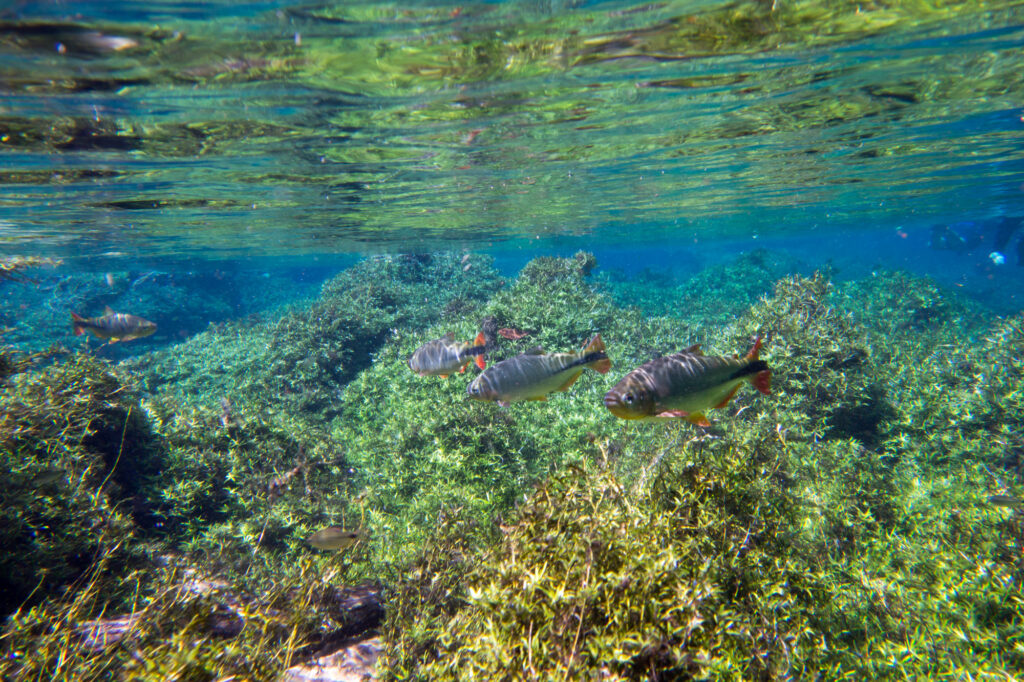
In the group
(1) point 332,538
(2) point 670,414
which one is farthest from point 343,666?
(2) point 670,414

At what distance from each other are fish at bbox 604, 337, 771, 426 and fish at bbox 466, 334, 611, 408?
42.4 inches

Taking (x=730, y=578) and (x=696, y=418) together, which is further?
(x=696, y=418)

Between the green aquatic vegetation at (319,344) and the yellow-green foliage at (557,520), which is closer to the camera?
the yellow-green foliage at (557,520)

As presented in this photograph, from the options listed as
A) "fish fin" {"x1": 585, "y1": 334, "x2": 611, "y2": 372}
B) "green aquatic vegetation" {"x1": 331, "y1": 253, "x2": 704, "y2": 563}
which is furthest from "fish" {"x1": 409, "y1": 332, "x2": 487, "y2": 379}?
"fish fin" {"x1": 585, "y1": 334, "x2": 611, "y2": 372}

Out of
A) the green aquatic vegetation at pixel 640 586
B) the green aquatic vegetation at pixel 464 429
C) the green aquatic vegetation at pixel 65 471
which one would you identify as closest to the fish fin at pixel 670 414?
the green aquatic vegetation at pixel 640 586

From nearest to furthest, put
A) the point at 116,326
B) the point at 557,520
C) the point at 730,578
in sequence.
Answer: the point at 730,578
the point at 557,520
the point at 116,326

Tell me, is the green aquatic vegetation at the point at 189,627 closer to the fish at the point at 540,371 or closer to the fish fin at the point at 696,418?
the fish at the point at 540,371

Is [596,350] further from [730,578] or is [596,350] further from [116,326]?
[116,326]

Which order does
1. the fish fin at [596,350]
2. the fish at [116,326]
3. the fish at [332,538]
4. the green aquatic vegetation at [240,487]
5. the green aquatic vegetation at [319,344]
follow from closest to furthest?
1. the fish fin at [596,350]
2. the fish at [332,538]
3. the green aquatic vegetation at [240,487]
4. the fish at [116,326]
5. the green aquatic vegetation at [319,344]

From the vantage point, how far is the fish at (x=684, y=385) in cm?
412

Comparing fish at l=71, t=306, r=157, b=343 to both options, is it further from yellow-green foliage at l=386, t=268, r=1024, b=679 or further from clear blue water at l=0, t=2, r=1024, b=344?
yellow-green foliage at l=386, t=268, r=1024, b=679

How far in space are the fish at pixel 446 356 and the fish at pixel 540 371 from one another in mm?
1403

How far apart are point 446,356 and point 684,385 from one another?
4.08 metres

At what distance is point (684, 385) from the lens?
4.15 meters
